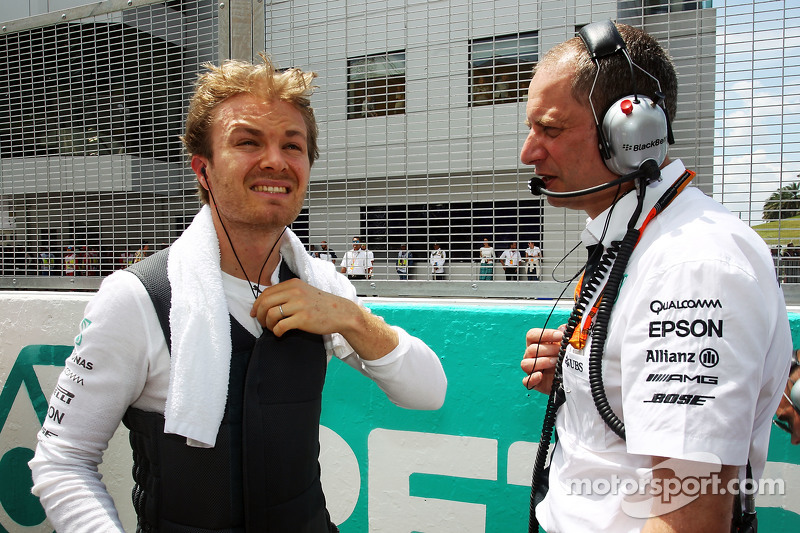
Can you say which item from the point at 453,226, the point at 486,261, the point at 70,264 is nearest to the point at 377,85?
the point at 453,226

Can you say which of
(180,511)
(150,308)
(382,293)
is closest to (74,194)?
(382,293)

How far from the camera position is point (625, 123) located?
4.67ft

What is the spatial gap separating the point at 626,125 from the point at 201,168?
1.35 metres

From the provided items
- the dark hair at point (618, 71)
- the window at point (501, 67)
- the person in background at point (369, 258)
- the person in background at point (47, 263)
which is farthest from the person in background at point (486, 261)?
the person in background at point (47, 263)

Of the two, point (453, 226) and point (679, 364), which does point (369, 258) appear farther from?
point (679, 364)

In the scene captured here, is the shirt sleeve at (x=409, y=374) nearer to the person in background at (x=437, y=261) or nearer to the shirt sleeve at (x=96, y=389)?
the shirt sleeve at (x=96, y=389)

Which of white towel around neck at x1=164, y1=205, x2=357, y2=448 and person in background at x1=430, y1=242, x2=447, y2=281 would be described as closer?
white towel around neck at x1=164, y1=205, x2=357, y2=448

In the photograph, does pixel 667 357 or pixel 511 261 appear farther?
pixel 511 261

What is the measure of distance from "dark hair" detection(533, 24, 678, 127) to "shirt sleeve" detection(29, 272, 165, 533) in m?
1.40

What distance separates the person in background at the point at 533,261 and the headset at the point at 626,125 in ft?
3.50

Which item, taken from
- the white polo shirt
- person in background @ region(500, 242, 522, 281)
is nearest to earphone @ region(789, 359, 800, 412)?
the white polo shirt

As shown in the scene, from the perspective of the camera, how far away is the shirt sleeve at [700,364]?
1.02 metres

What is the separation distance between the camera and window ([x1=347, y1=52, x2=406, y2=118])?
2.83 meters

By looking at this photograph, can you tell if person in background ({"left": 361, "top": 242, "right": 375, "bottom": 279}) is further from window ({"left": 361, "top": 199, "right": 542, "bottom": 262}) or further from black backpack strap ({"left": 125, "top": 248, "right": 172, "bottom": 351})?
black backpack strap ({"left": 125, "top": 248, "right": 172, "bottom": 351})
